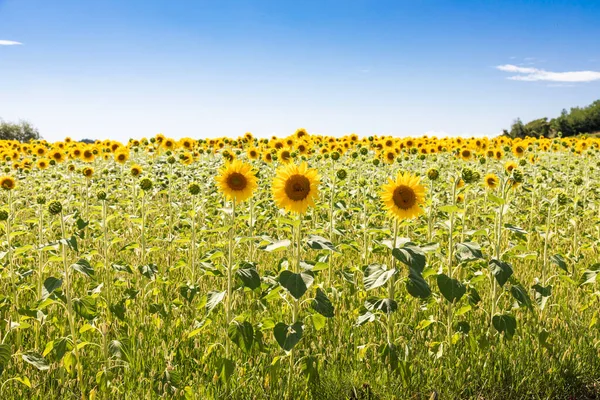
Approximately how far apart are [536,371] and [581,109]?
6251 cm

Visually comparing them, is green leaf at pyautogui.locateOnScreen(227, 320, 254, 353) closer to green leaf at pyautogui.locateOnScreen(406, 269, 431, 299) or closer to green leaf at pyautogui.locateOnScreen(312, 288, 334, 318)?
green leaf at pyautogui.locateOnScreen(312, 288, 334, 318)

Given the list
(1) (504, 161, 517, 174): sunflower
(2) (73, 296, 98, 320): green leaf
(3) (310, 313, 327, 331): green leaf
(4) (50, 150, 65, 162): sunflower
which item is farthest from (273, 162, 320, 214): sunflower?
(4) (50, 150, 65, 162): sunflower

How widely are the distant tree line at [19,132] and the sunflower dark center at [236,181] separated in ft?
144

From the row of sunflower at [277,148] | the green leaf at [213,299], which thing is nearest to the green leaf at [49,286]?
the green leaf at [213,299]

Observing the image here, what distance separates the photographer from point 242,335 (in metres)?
3.50

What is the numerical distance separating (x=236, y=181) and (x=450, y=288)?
1.72 metres

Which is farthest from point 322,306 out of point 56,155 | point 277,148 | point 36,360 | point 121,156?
point 56,155

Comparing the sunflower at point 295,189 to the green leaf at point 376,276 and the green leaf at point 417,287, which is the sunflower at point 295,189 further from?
the green leaf at point 417,287

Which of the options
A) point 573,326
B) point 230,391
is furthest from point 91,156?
point 573,326

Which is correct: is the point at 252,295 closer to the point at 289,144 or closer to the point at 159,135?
the point at 289,144

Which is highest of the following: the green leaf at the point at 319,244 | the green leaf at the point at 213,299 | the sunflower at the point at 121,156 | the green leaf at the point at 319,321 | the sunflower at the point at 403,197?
the sunflower at the point at 121,156

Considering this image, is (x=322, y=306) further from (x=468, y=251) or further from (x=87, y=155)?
(x=87, y=155)

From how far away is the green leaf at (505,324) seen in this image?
4.05 metres

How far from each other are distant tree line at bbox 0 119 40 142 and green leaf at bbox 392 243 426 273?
Answer: 44823mm
